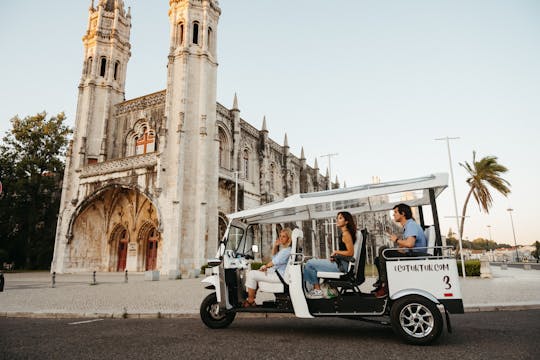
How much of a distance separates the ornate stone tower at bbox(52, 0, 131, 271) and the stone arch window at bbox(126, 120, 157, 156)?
1879 mm

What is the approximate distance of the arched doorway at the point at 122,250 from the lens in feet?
83.0

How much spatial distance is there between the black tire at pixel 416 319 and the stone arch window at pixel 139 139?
24121mm

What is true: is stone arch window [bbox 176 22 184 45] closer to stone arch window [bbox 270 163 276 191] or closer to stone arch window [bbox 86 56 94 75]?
stone arch window [bbox 86 56 94 75]

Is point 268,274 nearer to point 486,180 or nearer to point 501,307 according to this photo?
point 501,307

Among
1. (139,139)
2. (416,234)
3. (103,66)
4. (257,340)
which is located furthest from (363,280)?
(103,66)

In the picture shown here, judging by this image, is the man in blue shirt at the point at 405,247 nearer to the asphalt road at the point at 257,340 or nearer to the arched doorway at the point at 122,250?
the asphalt road at the point at 257,340

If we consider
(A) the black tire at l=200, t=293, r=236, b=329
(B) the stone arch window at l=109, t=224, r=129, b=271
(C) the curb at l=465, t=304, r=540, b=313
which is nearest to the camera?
(A) the black tire at l=200, t=293, r=236, b=329

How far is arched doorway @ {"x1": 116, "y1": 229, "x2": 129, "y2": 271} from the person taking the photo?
997 inches

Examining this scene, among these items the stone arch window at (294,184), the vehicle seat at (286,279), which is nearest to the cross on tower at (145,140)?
the stone arch window at (294,184)

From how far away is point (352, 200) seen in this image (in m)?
5.73

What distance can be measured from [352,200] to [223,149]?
69.6 feet

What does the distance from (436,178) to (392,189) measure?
0.61 m

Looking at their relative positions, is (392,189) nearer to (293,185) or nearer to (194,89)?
(194,89)

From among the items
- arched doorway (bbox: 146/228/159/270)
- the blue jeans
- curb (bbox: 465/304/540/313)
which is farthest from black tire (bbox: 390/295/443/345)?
arched doorway (bbox: 146/228/159/270)
